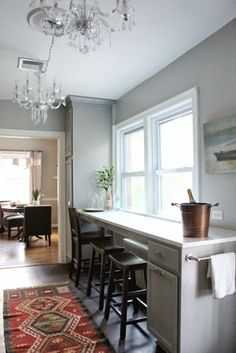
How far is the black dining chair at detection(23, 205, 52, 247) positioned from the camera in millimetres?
6461

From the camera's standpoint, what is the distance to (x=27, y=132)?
480 centimetres

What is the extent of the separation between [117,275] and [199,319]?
1.74 metres

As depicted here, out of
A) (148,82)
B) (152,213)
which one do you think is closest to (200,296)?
(152,213)

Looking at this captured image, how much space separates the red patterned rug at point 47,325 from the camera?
239cm

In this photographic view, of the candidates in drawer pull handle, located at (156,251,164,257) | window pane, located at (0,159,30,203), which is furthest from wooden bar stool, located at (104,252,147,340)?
window pane, located at (0,159,30,203)

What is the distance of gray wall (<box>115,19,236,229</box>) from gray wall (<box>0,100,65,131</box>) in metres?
2.26

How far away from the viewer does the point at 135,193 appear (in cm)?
447

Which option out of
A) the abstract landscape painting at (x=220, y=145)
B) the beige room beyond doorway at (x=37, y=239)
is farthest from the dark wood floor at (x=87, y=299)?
the abstract landscape painting at (x=220, y=145)

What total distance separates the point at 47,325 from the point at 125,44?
266 cm

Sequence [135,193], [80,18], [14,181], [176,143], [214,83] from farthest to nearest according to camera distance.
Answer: [14,181] → [135,193] → [176,143] → [214,83] → [80,18]

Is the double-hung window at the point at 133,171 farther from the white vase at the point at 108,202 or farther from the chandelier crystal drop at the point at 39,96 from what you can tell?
the chandelier crystal drop at the point at 39,96

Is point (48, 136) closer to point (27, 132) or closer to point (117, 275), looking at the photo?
point (27, 132)

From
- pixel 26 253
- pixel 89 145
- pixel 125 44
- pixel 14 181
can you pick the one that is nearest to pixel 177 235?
pixel 125 44

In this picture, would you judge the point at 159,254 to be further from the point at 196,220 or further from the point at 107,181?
the point at 107,181
